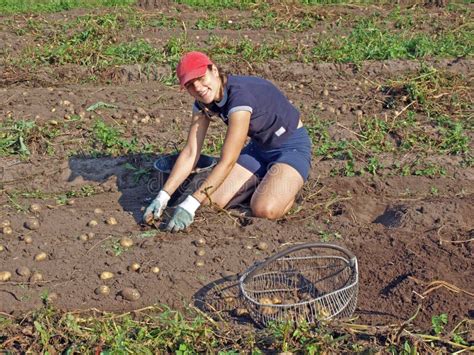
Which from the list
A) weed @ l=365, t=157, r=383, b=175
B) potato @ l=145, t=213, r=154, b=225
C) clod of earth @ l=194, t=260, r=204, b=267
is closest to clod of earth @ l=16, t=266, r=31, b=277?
potato @ l=145, t=213, r=154, b=225

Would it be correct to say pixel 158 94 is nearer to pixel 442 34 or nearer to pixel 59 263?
pixel 59 263

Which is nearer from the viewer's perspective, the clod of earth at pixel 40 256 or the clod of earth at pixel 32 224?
the clod of earth at pixel 40 256

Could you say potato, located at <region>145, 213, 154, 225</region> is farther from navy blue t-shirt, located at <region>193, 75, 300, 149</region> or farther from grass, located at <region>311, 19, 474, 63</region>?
grass, located at <region>311, 19, 474, 63</region>

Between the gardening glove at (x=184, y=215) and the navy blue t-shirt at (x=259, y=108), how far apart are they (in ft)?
1.83

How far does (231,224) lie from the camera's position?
4656 millimetres

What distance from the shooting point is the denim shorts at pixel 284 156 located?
4.88 meters

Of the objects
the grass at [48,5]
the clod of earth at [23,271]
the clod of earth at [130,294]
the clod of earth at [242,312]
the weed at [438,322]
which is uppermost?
the weed at [438,322]

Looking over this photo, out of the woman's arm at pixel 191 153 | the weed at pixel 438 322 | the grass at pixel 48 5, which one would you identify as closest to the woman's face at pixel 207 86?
the woman's arm at pixel 191 153

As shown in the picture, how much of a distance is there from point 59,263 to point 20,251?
0.96 feet

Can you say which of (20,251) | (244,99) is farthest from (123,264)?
(244,99)

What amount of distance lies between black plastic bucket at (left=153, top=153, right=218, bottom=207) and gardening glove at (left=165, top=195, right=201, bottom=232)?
1.64ft

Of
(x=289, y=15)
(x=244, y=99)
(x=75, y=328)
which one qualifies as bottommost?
(x=289, y=15)

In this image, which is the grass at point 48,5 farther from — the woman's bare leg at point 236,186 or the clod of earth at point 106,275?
the clod of earth at point 106,275

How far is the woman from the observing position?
4.44 meters
